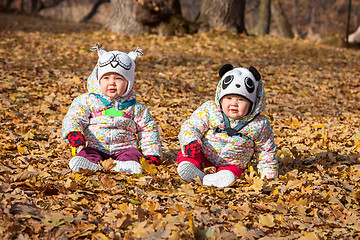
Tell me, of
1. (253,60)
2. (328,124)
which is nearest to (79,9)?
(253,60)

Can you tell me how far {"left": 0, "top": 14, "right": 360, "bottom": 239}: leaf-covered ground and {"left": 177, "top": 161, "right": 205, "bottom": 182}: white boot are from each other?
11cm

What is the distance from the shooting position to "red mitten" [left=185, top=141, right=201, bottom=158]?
3.72 metres

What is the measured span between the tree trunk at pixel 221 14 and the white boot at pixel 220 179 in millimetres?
8873

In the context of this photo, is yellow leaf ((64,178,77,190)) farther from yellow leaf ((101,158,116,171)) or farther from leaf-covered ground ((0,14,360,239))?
yellow leaf ((101,158,116,171))

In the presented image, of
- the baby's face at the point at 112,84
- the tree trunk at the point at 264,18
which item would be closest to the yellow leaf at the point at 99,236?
the baby's face at the point at 112,84

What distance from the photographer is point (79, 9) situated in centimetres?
2455

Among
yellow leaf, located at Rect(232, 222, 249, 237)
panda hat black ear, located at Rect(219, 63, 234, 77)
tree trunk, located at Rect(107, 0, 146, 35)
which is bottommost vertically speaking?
yellow leaf, located at Rect(232, 222, 249, 237)

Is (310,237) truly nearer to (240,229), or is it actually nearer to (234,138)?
(240,229)

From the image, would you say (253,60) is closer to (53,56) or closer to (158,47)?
(158,47)

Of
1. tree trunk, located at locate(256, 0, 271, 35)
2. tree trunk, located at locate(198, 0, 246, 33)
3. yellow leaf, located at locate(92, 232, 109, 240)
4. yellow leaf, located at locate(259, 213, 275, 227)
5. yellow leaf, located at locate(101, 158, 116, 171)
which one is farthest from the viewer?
tree trunk, located at locate(256, 0, 271, 35)

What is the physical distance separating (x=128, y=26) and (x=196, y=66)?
3.32 meters

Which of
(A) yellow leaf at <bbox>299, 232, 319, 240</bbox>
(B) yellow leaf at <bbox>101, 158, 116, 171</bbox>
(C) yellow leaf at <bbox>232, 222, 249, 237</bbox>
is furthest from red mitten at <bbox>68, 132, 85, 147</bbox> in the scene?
(A) yellow leaf at <bbox>299, 232, 319, 240</bbox>

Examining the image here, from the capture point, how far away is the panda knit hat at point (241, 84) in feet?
12.2

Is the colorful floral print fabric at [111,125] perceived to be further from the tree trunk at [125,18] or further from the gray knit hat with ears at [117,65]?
the tree trunk at [125,18]
